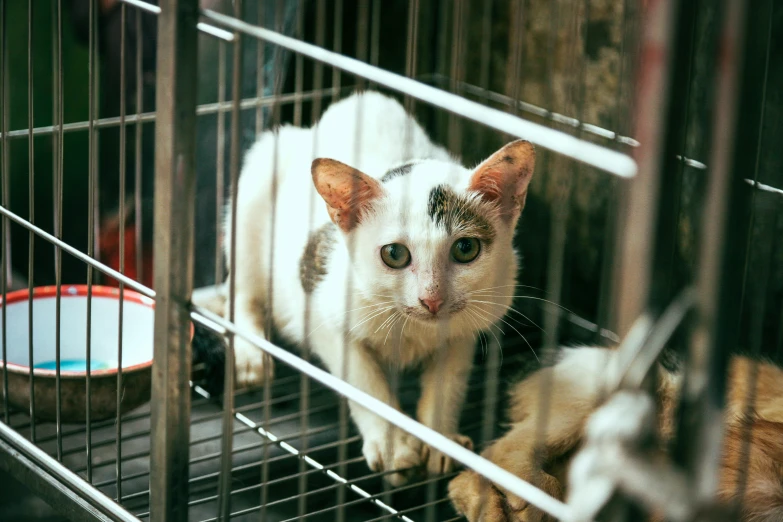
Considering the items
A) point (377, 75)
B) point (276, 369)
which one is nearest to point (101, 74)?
point (276, 369)

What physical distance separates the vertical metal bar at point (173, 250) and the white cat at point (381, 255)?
0.11 m

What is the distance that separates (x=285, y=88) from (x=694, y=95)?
0.91 m

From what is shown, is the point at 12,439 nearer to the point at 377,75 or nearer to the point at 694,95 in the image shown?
the point at 377,75

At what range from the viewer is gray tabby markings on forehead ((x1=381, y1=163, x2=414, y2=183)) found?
1608 millimetres

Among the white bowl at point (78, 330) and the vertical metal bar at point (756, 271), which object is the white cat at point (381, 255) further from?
the vertical metal bar at point (756, 271)

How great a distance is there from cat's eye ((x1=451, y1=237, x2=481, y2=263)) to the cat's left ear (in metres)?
0.06

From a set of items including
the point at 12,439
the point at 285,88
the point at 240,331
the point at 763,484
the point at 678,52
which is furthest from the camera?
the point at 285,88

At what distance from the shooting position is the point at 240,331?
47.4 inches

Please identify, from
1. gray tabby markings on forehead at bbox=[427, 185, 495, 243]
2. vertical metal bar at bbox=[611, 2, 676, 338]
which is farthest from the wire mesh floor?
vertical metal bar at bbox=[611, 2, 676, 338]

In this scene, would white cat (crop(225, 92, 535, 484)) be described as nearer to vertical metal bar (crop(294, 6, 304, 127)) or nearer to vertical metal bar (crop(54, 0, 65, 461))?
vertical metal bar (crop(294, 6, 304, 127))

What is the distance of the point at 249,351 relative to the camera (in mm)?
2006

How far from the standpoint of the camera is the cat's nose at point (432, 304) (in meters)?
1.47

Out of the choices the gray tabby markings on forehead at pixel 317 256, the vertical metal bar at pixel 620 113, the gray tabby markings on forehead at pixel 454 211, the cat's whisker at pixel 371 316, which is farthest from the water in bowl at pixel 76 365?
the vertical metal bar at pixel 620 113

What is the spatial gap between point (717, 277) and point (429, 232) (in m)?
0.79
